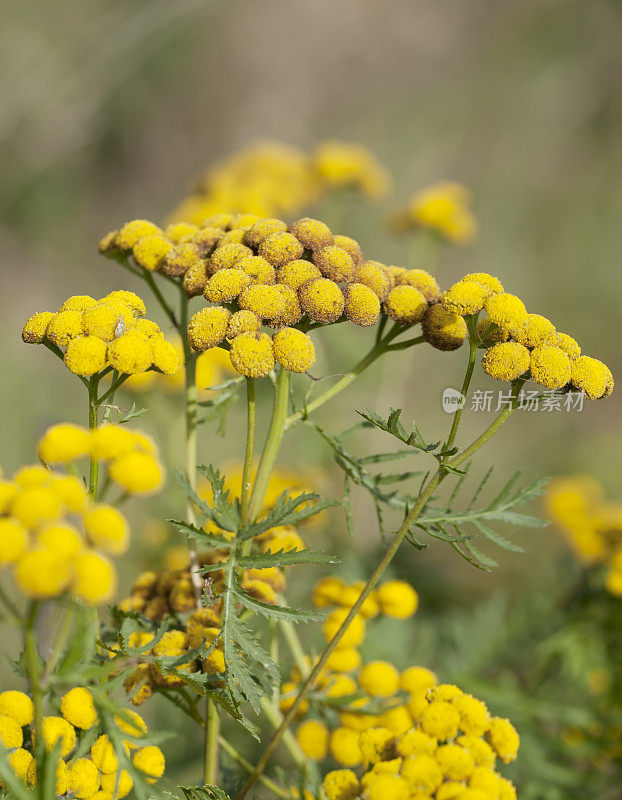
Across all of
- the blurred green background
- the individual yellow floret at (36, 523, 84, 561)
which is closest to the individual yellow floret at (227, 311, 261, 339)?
the individual yellow floret at (36, 523, 84, 561)

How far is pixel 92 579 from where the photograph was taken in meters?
0.96

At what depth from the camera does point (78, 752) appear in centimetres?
131

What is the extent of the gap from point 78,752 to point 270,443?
2.49 ft

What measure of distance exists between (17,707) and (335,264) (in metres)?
1.17

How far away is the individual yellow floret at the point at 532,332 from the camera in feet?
4.83

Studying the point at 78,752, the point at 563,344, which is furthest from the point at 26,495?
the point at 563,344

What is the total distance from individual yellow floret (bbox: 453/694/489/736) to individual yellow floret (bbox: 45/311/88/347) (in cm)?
116

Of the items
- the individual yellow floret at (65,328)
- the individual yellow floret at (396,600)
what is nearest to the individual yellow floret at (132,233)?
the individual yellow floret at (65,328)

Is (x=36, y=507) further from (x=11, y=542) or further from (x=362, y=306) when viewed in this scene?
(x=362, y=306)

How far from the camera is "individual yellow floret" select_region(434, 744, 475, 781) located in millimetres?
1287

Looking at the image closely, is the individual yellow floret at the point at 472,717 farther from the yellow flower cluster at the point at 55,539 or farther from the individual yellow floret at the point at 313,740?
the yellow flower cluster at the point at 55,539

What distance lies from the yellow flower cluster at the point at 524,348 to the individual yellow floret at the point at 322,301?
246 millimetres

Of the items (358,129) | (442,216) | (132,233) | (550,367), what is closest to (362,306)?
(550,367)

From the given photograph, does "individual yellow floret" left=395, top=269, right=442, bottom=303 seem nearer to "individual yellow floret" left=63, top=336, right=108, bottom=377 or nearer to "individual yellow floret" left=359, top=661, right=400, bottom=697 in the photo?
"individual yellow floret" left=63, top=336, right=108, bottom=377
